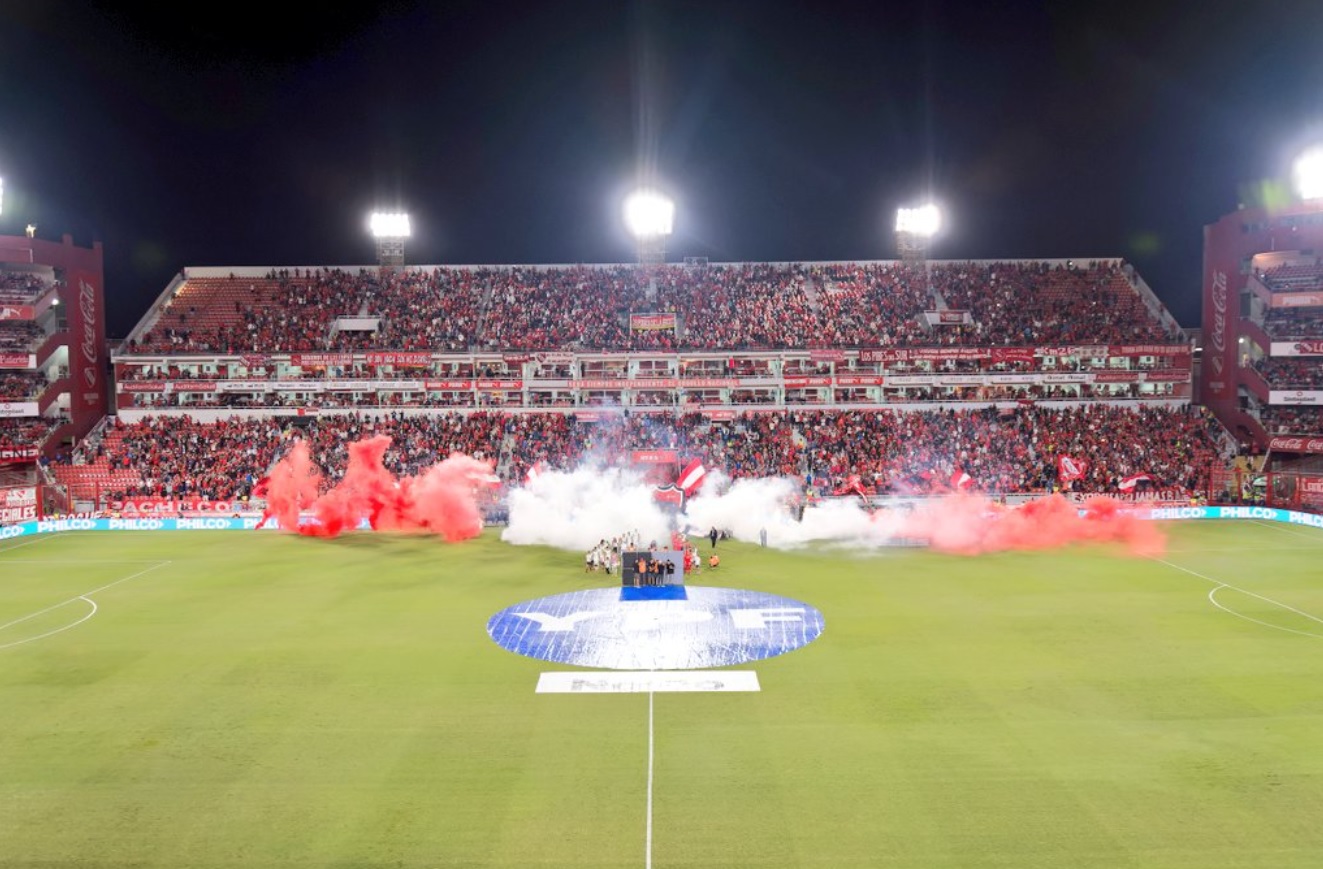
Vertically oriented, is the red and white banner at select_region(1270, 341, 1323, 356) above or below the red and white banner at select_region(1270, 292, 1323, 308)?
below

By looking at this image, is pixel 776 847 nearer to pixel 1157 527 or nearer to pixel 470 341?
pixel 1157 527

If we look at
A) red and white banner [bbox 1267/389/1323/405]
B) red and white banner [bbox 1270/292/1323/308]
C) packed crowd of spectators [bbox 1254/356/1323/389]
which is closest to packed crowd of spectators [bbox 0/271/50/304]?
red and white banner [bbox 1267/389/1323/405]

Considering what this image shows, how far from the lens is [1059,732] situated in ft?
49.6

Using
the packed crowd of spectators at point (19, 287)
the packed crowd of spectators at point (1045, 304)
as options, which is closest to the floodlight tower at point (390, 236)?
the packed crowd of spectators at point (19, 287)

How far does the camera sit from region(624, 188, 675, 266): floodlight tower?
196 ft

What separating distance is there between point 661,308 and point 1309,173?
128ft

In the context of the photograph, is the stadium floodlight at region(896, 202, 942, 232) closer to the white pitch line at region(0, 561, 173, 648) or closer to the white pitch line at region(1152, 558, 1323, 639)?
the white pitch line at region(1152, 558, 1323, 639)

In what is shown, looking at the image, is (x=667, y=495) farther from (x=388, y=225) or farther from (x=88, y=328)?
(x=88, y=328)

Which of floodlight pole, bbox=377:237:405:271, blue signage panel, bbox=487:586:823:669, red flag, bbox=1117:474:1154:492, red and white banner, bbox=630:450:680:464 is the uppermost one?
floodlight pole, bbox=377:237:405:271

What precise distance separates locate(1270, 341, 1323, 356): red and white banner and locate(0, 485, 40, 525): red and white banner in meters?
67.2

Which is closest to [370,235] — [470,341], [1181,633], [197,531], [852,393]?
[470,341]

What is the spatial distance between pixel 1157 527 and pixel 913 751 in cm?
3024

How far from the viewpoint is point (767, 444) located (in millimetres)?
48906

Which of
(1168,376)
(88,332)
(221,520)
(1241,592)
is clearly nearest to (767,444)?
(1241,592)
